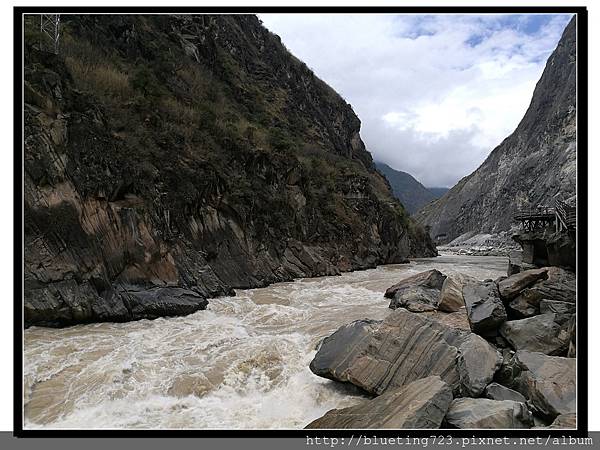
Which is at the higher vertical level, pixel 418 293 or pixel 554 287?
pixel 554 287

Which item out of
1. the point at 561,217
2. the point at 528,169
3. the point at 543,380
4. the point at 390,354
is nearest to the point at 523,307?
the point at 543,380

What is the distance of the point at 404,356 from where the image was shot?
665 centimetres

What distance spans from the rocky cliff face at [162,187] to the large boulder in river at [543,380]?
9.30 metres

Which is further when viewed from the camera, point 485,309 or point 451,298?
point 451,298

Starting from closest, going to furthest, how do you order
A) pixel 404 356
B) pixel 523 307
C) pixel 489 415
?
pixel 489 415, pixel 404 356, pixel 523 307

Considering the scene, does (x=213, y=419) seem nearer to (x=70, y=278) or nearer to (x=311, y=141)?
(x=70, y=278)

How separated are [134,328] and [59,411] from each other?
14.6 feet

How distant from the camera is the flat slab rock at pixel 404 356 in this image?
6.14m

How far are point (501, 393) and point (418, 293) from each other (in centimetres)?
773

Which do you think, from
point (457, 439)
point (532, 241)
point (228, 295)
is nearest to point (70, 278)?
point (228, 295)

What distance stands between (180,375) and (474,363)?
5.34m

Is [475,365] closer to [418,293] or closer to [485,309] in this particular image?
[485,309]

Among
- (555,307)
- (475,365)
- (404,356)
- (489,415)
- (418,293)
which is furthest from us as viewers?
(418,293)

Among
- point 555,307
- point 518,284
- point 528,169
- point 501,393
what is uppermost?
point 528,169
